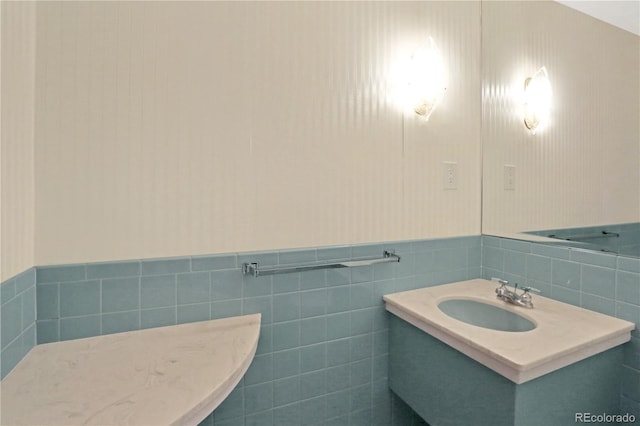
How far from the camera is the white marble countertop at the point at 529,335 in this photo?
2.87 feet

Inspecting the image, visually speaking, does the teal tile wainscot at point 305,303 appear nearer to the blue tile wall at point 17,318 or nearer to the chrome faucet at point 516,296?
the blue tile wall at point 17,318

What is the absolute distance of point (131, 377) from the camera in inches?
30.7

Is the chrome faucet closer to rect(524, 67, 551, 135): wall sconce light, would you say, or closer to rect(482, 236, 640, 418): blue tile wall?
rect(482, 236, 640, 418): blue tile wall

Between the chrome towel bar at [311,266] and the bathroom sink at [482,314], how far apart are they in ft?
1.00

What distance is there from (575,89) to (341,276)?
1.26 m

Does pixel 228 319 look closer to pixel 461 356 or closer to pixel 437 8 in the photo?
pixel 461 356

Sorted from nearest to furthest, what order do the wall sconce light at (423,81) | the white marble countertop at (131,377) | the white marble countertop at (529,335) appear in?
1. the white marble countertop at (131,377)
2. the white marble countertop at (529,335)
3. the wall sconce light at (423,81)

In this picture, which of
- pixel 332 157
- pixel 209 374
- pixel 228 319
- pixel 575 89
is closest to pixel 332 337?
pixel 228 319

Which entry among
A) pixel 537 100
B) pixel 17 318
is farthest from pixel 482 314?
pixel 17 318

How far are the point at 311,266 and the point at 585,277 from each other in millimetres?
1062

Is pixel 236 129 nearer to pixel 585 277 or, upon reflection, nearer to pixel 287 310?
pixel 287 310

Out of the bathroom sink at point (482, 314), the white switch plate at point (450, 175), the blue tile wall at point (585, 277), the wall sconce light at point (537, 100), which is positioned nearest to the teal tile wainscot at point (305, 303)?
the blue tile wall at point (585, 277)

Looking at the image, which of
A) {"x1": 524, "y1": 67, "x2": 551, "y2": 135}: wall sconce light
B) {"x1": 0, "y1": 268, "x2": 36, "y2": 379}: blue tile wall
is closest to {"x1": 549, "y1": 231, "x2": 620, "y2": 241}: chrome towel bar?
{"x1": 524, "y1": 67, "x2": 551, "y2": 135}: wall sconce light

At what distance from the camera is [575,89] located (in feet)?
4.32
